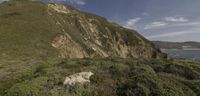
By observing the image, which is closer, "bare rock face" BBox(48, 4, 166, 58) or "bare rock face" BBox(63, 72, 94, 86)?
"bare rock face" BBox(63, 72, 94, 86)

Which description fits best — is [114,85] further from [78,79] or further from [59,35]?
[59,35]

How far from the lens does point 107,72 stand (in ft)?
52.2

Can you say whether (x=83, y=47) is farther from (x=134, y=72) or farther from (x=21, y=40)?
(x=134, y=72)

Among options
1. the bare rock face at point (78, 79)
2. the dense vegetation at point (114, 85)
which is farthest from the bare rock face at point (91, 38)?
the bare rock face at point (78, 79)

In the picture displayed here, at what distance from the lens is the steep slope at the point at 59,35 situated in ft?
135

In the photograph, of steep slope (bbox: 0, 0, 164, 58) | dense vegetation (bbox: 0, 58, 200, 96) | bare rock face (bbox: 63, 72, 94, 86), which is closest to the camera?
dense vegetation (bbox: 0, 58, 200, 96)

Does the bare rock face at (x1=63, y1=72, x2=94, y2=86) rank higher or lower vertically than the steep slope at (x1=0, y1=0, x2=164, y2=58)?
lower

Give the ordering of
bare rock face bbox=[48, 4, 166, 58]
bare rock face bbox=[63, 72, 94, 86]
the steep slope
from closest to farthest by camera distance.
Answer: bare rock face bbox=[63, 72, 94, 86] < the steep slope < bare rock face bbox=[48, 4, 166, 58]

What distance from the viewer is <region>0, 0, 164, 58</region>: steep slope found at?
41.3 meters

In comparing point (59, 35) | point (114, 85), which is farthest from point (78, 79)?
point (59, 35)

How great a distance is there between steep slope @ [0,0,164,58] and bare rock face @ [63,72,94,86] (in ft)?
71.9

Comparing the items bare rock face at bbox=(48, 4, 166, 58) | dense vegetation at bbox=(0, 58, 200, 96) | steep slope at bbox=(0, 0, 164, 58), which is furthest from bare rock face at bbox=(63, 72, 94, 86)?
bare rock face at bbox=(48, 4, 166, 58)

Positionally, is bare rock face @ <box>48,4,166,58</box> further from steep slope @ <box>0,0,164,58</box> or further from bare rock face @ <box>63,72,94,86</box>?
bare rock face @ <box>63,72,94,86</box>

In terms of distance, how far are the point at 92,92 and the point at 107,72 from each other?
2.91 m
